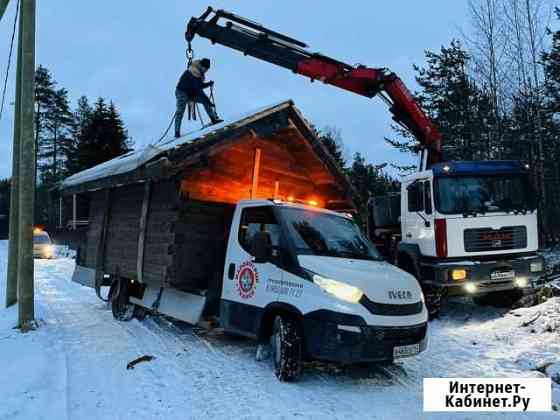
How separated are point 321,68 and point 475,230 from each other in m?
5.88

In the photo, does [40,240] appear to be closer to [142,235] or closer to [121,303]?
[121,303]

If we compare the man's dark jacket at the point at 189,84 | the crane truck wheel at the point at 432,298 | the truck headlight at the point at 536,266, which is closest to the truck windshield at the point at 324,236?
the crane truck wheel at the point at 432,298

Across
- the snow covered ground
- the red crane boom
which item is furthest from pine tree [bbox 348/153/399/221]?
the snow covered ground

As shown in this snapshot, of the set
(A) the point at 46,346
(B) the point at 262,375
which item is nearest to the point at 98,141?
(A) the point at 46,346

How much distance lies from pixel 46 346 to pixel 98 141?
93.6ft

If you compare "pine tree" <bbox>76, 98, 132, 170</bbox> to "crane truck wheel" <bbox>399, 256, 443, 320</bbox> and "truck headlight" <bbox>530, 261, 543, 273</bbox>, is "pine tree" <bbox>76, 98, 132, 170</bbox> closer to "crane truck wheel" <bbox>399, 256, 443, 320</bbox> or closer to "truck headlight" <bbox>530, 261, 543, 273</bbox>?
"crane truck wheel" <bbox>399, 256, 443, 320</bbox>

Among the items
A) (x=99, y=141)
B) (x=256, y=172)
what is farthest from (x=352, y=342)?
(x=99, y=141)

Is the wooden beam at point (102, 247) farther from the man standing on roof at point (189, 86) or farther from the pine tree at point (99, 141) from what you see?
the pine tree at point (99, 141)

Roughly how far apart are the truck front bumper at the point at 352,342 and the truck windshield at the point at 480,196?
4.44m

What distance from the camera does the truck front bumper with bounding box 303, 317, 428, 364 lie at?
508 centimetres

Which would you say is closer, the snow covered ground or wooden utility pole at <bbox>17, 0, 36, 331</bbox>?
the snow covered ground

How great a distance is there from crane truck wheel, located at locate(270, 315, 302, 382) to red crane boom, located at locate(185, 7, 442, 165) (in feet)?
26.3

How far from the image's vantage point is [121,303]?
9.65 m

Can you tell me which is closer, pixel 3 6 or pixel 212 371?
pixel 212 371
